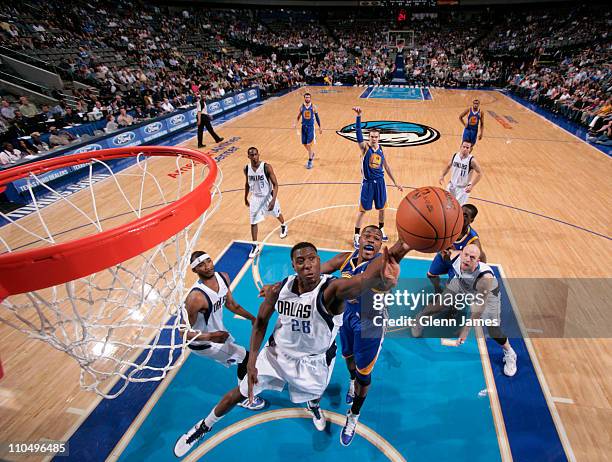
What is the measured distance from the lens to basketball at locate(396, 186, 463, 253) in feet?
7.91

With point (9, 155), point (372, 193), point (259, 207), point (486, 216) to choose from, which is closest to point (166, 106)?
point (9, 155)

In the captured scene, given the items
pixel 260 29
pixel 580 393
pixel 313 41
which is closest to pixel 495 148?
pixel 580 393

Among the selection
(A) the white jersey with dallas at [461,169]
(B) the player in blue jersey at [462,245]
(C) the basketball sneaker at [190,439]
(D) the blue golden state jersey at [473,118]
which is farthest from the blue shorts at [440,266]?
(D) the blue golden state jersey at [473,118]

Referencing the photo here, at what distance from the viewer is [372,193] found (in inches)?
228

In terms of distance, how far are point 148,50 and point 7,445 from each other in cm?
2221

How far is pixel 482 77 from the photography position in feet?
77.9

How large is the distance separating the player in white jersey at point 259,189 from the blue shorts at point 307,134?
4268 millimetres

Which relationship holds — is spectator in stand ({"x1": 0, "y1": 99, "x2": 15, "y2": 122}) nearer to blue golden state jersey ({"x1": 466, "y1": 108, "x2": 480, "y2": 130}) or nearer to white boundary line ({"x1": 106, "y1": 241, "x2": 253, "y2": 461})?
white boundary line ({"x1": 106, "y1": 241, "x2": 253, "y2": 461})

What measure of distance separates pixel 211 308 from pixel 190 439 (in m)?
1.10

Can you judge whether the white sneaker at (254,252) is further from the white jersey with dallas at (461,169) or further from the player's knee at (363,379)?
the white jersey with dallas at (461,169)

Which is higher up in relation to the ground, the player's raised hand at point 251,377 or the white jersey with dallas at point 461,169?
the white jersey with dallas at point 461,169

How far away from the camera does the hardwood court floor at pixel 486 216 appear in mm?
3526

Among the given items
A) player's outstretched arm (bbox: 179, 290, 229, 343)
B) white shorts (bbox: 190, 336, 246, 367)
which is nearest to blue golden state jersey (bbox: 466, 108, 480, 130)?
white shorts (bbox: 190, 336, 246, 367)

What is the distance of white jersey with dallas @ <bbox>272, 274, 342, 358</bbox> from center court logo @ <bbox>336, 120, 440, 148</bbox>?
9600 millimetres
